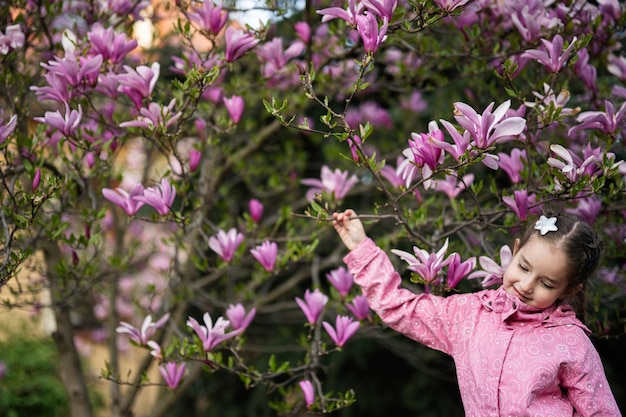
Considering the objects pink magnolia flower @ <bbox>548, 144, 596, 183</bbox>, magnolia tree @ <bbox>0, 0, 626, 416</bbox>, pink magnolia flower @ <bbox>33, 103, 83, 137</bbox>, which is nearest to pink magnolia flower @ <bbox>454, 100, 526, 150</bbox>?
magnolia tree @ <bbox>0, 0, 626, 416</bbox>

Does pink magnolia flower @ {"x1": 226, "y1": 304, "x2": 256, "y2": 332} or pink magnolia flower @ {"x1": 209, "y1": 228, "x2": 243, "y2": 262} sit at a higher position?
pink magnolia flower @ {"x1": 209, "y1": 228, "x2": 243, "y2": 262}

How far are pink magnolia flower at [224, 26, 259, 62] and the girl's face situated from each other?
1.00 meters

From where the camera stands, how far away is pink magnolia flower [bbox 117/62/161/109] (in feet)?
6.17

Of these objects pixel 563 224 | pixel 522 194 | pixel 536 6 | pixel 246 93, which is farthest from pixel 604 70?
pixel 246 93

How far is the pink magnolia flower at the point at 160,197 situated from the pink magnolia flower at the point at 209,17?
1.67 feet

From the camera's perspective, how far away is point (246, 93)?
9.96 feet

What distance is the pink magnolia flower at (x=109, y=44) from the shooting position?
1962 millimetres

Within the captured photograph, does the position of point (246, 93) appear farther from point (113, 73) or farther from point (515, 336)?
point (515, 336)

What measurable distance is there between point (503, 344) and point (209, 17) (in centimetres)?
129

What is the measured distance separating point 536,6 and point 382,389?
276 cm

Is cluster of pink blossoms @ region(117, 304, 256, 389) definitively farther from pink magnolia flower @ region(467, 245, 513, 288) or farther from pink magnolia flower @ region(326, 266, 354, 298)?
pink magnolia flower @ region(467, 245, 513, 288)

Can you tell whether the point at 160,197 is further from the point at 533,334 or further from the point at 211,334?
the point at 533,334

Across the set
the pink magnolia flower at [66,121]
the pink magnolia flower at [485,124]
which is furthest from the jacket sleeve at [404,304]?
the pink magnolia flower at [66,121]

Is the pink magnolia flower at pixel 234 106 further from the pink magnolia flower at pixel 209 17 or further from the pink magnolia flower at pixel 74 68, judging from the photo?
the pink magnolia flower at pixel 74 68
